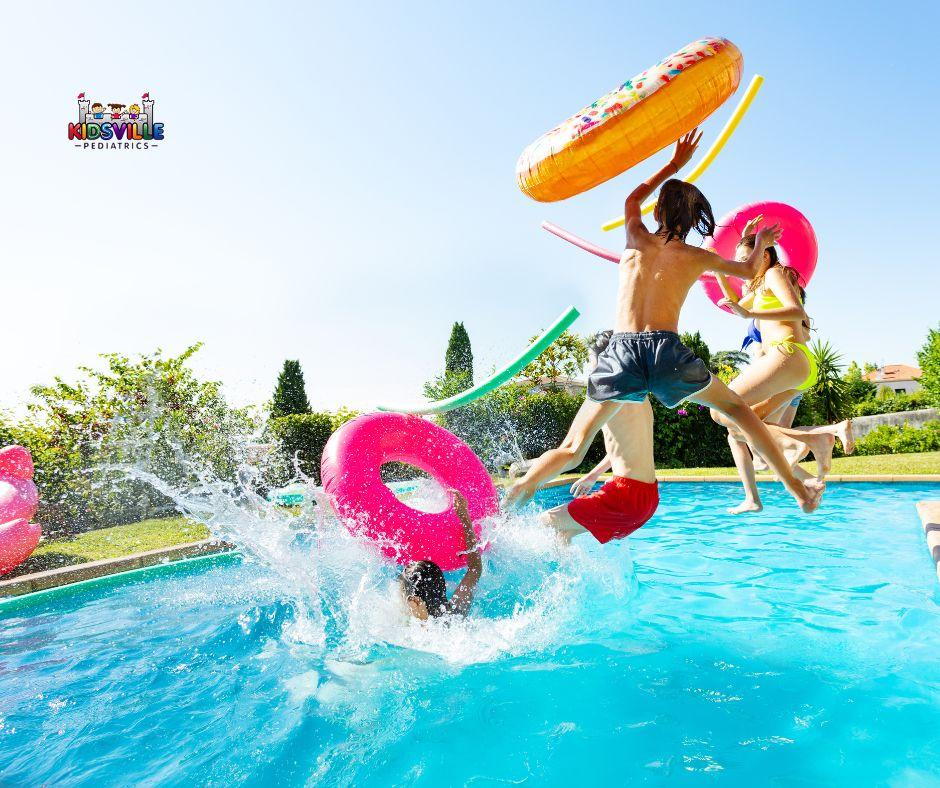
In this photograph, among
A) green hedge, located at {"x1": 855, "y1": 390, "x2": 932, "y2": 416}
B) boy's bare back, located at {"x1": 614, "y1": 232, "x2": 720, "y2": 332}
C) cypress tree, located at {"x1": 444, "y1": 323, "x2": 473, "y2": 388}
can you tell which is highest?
cypress tree, located at {"x1": 444, "y1": 323, "x2": 473, "y2": 388}

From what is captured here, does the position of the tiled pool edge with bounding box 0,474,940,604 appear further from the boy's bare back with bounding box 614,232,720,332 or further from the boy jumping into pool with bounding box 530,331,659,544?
the boy's bare back with bounding box 614,232,720,332

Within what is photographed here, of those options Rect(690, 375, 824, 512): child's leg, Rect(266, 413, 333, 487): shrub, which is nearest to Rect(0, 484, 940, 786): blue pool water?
Rect(690, 375, 824, 512): child's leg

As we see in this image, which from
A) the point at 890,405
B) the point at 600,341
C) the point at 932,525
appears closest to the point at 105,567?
the point at 600,341

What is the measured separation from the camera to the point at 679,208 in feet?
11.6

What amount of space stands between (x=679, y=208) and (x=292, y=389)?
28.0 meters

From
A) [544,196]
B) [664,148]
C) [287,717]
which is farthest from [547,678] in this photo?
[664,148]

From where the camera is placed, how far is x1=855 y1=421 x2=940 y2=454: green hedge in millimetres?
15492

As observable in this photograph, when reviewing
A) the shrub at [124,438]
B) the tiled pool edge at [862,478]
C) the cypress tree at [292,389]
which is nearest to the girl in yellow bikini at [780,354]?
the tiled pool edge at [862,478]

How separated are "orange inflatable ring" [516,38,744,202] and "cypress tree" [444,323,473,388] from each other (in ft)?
94.9

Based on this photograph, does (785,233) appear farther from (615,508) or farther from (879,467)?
(879,467)

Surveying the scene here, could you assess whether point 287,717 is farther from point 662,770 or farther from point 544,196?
point 544,196

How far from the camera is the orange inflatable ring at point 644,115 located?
3326mm

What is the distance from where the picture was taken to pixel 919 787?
2.67 m

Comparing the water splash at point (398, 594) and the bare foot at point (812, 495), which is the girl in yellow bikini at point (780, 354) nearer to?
the bare foot at point (812, 495)
